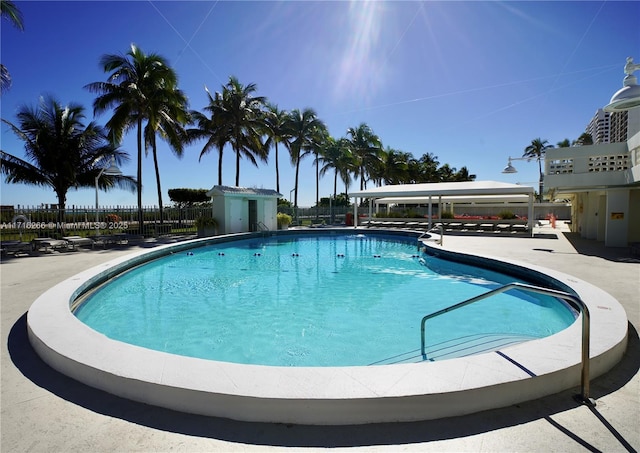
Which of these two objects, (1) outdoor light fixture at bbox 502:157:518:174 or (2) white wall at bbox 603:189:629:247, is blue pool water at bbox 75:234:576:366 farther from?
(1) outdoor light fixture at bbox 502:157:518:174

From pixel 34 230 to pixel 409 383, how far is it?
18742mm

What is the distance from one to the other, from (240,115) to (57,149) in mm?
11262

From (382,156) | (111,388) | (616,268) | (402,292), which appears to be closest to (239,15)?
(402,292)

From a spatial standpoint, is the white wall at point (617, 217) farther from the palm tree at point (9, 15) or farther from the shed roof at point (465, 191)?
the palm tree at point (9, 15)

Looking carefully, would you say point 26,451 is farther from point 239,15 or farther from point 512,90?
point 512,90

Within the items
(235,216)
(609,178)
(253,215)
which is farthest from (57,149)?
(609,178)

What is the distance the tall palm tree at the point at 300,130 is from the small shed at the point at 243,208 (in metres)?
7.77

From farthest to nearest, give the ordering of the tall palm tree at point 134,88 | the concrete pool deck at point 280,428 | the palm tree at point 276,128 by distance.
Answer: the palm tree at point 276,128
the tall palm tree at point 134,88
the concrete pool deck at point 280,428

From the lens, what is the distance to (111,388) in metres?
2.95

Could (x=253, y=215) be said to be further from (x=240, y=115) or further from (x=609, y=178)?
(x=609, y=178)

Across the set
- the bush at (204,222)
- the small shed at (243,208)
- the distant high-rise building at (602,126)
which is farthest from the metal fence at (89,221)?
the distant high-rise building at (602,126)

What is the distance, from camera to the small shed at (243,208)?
18953mm

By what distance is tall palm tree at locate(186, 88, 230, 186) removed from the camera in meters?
24.3

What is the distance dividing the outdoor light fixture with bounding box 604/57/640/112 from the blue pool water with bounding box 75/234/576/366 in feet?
12.2
